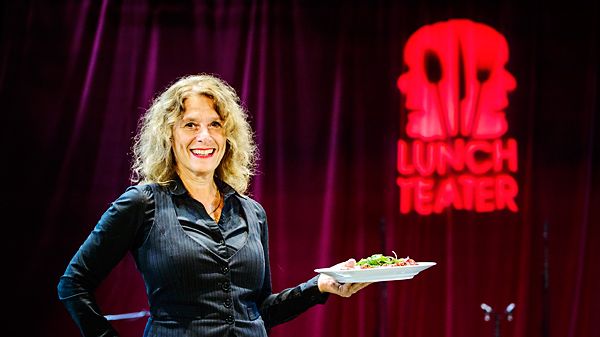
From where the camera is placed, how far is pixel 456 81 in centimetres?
416

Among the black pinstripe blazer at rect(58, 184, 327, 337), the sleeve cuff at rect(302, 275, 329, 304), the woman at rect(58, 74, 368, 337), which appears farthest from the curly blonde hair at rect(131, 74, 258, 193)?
the sleeve cuff at rect(302, 275, 329, 304)

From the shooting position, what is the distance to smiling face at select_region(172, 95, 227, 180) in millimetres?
1689

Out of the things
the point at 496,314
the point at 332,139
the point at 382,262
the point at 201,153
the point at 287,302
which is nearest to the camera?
the point at 201,153

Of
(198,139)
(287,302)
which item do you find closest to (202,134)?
(198,139)

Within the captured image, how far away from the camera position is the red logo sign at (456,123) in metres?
4.11

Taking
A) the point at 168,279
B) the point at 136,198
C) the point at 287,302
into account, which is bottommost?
the point at 287,302

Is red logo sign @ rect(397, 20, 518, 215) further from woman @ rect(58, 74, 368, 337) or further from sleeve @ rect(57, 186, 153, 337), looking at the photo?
sleeve @ rect(57, 186, 153, 337)

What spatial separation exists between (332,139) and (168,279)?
2632 mm

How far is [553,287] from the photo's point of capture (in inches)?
160

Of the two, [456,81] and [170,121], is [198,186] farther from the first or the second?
[456,81]

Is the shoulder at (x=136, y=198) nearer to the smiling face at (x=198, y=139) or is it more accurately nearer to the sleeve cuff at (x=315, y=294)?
the smiling face at (x=198, y=139)

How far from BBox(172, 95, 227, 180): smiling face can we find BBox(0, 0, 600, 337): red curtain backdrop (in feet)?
7.56

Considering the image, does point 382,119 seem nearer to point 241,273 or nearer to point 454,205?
point 454,205

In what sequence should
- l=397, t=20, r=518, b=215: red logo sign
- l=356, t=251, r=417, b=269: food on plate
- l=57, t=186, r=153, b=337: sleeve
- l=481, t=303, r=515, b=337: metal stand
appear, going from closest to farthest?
l=57, t=186, r=153, b=337: sleeve
l=356, t=251, r=417, b=269: food on plate
l=481, t=303, r=515, b=337: metal stand
l=397, t=20, r=518, b=215: red logo sign
